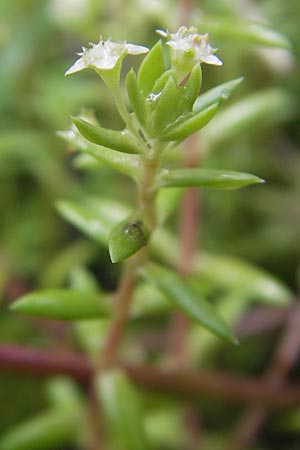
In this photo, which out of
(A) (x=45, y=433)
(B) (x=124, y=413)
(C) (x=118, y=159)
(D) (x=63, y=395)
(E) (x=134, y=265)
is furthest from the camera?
(D) (x=63, y=395)

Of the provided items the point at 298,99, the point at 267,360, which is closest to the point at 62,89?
the point at 298,99

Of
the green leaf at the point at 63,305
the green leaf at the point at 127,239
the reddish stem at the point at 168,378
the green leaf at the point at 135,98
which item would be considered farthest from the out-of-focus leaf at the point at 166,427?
the green leaf at the point at 135,98

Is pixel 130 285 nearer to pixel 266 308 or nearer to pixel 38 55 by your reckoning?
pixel 266 308

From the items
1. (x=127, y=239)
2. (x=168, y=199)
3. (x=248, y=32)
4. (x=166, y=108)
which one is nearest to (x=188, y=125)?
(x=166, y=108)

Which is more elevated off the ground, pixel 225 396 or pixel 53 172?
pixel 53 172

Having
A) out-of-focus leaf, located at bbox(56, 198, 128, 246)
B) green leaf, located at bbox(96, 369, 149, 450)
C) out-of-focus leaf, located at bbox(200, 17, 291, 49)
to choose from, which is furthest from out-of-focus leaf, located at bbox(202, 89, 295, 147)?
green leaf, located at bbox(96, 369, 149, 450)

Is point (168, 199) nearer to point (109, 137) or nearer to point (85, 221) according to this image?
point (85, 221)
